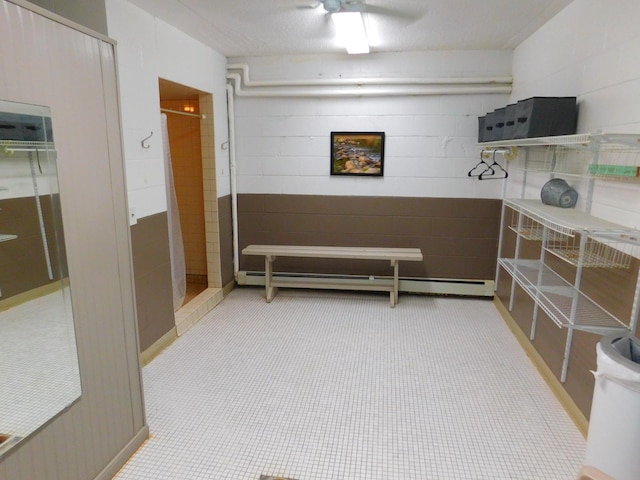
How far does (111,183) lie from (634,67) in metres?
2.59

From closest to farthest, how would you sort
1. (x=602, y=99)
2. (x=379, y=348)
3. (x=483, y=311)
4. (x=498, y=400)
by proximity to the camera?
1. (x=602, y=99)
2. (x=498, y=400)
3. (x=379, y=348)
4. (x=483, y=311)

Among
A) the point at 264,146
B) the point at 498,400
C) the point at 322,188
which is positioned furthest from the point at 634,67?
the point at 264,146

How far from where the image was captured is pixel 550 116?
104 inches

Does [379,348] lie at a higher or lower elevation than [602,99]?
lower

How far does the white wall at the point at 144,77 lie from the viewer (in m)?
2.71

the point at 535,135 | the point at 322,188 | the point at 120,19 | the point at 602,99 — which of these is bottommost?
the point at 322,188

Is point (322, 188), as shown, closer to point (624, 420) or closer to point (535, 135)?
point (535, 135)

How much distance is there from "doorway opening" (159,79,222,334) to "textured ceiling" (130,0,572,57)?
2.37 ft

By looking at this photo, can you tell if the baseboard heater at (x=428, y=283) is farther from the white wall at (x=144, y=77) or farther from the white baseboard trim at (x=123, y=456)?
the white baseboard trim at (x=123, y=456)

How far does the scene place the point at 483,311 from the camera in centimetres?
419

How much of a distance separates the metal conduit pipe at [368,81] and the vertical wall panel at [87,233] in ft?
8.57

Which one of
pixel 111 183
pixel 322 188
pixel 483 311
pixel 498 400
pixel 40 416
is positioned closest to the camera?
pixel 40 416

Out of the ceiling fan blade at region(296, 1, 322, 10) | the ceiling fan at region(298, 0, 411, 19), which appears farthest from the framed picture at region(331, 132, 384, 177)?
the ceiling fan blade at region(296, 1, 322, 10)

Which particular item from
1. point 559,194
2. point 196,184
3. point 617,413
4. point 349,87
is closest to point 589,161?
point 559,194
